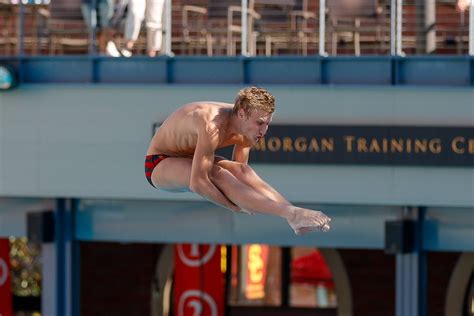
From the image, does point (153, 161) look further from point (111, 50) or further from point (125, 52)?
point (125, 52)

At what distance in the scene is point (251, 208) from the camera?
429 inches

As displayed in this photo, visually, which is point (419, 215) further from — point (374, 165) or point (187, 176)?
point (187, 176)

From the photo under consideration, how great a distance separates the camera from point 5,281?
23.4 meters

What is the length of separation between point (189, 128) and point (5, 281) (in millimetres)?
12874

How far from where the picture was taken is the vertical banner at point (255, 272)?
23656 millimetres

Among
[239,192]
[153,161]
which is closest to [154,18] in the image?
[153,161]

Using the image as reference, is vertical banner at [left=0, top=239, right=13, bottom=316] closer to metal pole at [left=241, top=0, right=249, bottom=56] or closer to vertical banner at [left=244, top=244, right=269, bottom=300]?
vertical banner at [left=244, top=244, right=269, bottom=300]

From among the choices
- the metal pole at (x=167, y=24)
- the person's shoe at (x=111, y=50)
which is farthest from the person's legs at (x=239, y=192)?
the person's shoe at (x=111, y=50)

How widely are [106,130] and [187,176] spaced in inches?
306

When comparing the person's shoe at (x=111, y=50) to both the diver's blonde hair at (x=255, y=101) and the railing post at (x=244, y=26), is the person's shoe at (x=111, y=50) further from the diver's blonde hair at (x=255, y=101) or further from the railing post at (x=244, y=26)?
the diver's blonde hair at (x=255, y=101)

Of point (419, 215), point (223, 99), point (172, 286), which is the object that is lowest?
point (172, 286)

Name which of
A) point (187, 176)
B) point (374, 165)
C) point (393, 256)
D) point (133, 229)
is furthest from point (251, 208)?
point (393, 256)

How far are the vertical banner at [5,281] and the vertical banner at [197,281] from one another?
2348 mm

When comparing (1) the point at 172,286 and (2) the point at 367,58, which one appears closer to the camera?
(2) the point at 367,58
